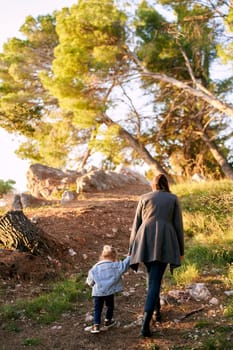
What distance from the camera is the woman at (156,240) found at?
4.38 m

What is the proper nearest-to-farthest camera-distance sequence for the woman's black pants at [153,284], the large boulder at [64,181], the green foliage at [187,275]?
1. the woman's black pants at [153,284]
2. the green foliage at [187,275]
3. the large boulder at [64,181]

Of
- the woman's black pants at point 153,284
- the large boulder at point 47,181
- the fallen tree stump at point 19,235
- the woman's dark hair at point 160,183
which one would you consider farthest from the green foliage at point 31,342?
the large boulder at point 47,181

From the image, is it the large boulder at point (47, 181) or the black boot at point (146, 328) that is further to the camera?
the large boulder at point (47, 181)

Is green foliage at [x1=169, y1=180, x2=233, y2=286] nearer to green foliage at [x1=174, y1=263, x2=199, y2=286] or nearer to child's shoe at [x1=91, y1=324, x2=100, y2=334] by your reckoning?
green foliage at [x1=174, y1=263, x2=199, y2=286]

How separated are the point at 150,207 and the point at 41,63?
14.9 m

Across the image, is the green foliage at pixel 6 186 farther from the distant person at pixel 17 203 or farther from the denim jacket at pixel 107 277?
the denim jacket at pixel 107 277

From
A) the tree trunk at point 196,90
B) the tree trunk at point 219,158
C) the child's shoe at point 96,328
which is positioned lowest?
the child's shoe at point 96,328

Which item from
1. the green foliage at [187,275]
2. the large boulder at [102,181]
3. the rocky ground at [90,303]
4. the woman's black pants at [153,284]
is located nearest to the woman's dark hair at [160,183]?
the woman's black pants at [153,284]

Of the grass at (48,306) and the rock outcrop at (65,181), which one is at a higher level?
the rock outcrop at (65,181)

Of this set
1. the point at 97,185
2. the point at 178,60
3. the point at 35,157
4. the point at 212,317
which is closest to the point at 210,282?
the point at 212,317

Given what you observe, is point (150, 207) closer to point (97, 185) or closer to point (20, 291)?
point (20, 291)

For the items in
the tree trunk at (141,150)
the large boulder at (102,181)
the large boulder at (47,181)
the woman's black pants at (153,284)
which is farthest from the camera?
the tree trunk at (141,150)

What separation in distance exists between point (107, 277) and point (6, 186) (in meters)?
11.2

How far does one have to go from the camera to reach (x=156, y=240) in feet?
14.4
